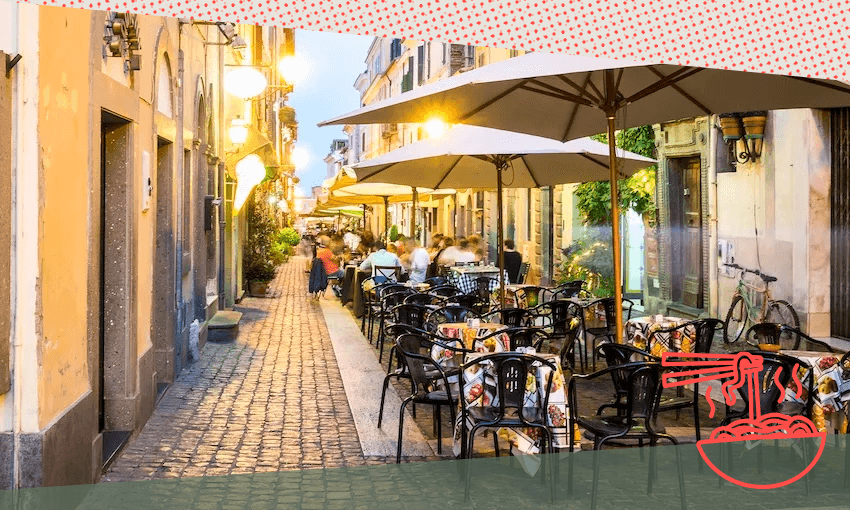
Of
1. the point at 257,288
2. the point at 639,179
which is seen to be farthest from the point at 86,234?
the point at 257,288

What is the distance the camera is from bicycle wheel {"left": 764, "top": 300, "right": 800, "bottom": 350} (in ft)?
36.8

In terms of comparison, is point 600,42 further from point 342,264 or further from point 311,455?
point 342,264

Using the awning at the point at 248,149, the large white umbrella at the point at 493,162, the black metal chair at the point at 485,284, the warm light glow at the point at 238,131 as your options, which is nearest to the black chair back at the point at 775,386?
the large white umbrella at the point at 493,162

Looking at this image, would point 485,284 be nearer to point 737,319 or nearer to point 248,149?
point 737,319

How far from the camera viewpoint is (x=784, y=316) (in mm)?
11570

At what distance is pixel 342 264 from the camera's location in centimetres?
2473

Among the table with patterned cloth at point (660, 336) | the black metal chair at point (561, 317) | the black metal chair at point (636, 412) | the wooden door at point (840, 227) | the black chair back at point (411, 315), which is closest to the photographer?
the black metal chair at point (636, 412)

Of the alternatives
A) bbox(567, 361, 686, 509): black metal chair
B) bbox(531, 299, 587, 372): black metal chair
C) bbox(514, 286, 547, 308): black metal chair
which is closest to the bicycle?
bbox(531, 299, 587, 372): black metal chair

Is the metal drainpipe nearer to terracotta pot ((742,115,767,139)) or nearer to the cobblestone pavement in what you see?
the cobblestone pavement

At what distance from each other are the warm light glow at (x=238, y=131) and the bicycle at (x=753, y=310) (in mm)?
8190

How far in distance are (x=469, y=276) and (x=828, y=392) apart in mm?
8546

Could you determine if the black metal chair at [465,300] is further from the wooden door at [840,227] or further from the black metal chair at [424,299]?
the wooden door at [840,227]

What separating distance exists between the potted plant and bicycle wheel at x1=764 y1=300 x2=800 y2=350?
12.2m

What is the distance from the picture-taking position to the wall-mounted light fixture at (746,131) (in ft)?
40.2
